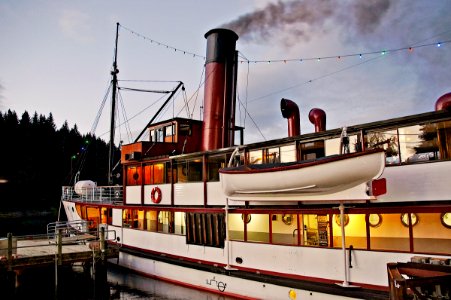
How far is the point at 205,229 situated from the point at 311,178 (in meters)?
5.46

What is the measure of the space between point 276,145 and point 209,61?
643cm

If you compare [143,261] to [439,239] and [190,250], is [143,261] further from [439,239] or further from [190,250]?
[439,239]

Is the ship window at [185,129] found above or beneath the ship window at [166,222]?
above

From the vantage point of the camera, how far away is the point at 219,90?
48.6 ft

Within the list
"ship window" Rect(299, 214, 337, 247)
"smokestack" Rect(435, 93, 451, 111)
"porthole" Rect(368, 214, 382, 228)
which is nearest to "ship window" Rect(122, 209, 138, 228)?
"ship window" Rect(299, 214, 337, 247)

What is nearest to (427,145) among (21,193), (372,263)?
(372,263)

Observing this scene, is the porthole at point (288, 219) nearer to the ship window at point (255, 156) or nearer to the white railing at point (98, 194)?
the ship window at point (255, 156)

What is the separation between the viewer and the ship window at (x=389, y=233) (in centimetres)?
1062

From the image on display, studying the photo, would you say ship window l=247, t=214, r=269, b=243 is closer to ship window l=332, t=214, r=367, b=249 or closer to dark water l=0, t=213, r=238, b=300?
ship window l=332, t=214, r=367, b=249

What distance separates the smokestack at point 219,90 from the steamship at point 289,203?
46 mm

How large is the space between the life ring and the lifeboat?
5.23 m

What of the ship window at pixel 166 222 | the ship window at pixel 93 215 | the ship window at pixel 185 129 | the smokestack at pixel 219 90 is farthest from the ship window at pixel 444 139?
the ship window at pixel 93 215

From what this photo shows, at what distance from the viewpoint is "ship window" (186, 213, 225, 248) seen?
11930 mm

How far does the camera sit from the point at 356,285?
852cm
